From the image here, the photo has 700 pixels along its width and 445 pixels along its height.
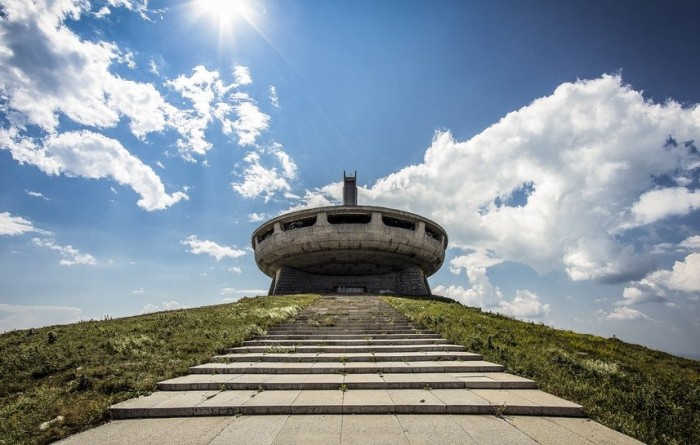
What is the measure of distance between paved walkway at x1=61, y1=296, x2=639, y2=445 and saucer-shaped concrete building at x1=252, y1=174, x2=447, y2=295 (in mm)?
19147

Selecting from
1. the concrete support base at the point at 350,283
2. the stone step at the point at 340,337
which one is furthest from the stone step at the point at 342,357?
the concrete support base at the point at 350,283

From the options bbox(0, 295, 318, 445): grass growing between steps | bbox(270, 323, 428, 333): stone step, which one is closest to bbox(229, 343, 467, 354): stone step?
bbox(0, 295, 318, 445): grass growing between steps

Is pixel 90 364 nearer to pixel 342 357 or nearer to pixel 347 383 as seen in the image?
pixel 342 357

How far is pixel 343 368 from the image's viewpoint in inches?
303

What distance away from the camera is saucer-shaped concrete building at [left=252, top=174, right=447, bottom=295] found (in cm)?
2819

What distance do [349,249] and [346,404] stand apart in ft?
76.4

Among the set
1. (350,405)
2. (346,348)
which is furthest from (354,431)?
(346,348)

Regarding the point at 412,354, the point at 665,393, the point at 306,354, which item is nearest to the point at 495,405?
the point at 412,354

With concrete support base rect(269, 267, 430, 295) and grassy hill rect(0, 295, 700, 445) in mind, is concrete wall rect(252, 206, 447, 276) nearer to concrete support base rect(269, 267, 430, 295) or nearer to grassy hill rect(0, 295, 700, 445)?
concrete support base rect(269, 267, 430, 295)

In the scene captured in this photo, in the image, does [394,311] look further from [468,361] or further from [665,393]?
[665,393]

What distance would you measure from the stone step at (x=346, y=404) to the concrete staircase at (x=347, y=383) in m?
0.02

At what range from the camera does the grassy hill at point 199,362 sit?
535cm

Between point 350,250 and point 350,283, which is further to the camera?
point 350,283

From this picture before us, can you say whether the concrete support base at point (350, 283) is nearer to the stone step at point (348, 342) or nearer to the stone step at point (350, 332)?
the stone step at point (350, 332)
